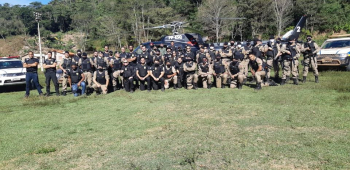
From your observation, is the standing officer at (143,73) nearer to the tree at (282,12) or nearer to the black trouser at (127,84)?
the black trouser at (127,84)

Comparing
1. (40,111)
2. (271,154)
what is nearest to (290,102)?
(271,154)

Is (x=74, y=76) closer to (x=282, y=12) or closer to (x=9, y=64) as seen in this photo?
(x=9, y=64)

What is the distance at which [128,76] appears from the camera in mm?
10602

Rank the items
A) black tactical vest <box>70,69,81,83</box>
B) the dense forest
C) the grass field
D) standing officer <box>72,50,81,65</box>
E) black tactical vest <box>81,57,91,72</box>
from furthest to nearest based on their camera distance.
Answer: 1. the dense forest
2. standing officer <box>72,50,81,65</box>
3. black tactical vest <box>81,57,91,72</box>
4. black tactical vest <box>70,69,81,83</box>
5. the grass field

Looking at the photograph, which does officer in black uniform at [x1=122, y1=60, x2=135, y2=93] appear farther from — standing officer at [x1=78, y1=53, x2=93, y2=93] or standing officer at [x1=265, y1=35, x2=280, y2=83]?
standing officer at [x1=265, y1=35, x2=280, y2=83]

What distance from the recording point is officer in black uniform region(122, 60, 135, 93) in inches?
416

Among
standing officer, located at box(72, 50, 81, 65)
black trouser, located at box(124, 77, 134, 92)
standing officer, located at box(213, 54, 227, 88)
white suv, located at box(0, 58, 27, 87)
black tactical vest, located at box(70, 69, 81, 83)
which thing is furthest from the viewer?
white suv, located at box(0, 58, 27, 87)

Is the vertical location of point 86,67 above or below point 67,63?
below

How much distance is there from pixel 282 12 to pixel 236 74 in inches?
1437

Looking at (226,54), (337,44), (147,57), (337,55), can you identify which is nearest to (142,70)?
(147,57)

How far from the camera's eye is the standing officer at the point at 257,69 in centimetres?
944

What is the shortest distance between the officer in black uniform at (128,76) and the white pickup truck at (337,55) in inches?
334

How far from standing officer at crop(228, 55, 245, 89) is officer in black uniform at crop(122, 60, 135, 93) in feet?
12.1

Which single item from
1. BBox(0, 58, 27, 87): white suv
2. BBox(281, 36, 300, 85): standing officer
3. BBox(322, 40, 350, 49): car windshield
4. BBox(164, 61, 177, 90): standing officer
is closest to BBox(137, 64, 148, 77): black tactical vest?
BBox(164, 61, 177, 90): standing officer
